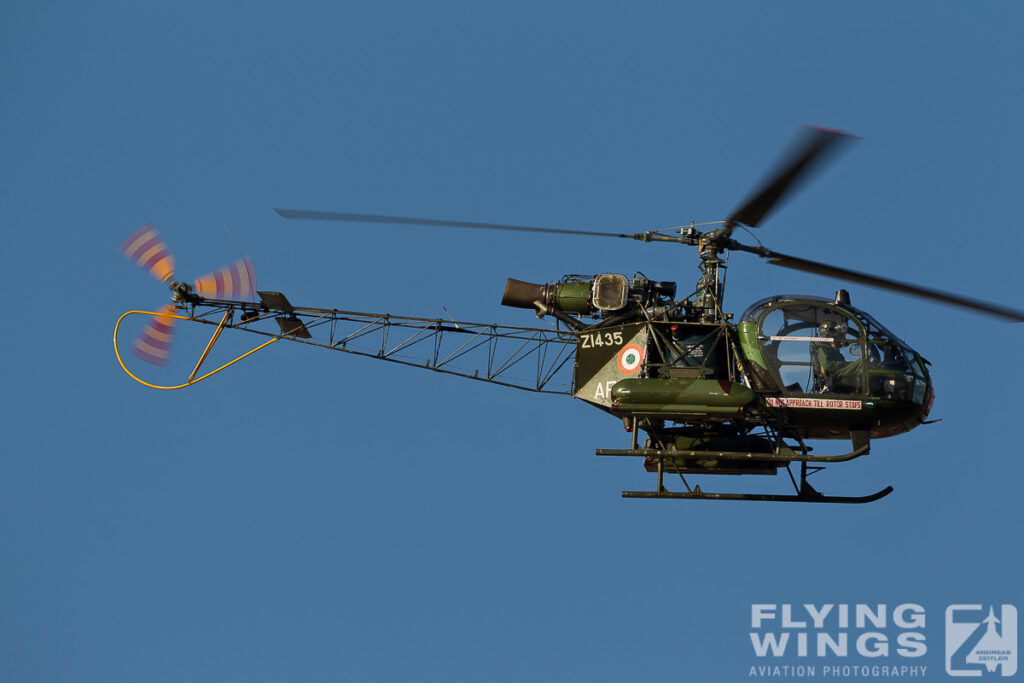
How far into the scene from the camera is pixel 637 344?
21953mm

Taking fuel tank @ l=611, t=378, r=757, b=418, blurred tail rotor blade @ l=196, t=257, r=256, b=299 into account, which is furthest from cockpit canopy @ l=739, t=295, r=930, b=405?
blurred tail rotor blade @ l=196, t=257, r=256, b=299

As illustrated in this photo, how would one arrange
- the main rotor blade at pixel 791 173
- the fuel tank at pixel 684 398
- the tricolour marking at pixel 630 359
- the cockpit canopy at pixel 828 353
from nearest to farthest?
the main rotor blade at pixel 791 173 → the fuel tank at pixel 684 398 → the cockpit canopy at pixel 828 353 → the tricolour marking at pixel 630 359

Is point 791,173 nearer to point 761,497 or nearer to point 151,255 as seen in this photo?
point 761,497

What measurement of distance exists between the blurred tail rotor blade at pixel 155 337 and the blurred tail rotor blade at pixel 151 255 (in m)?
0.67

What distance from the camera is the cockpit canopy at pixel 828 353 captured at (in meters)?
21.2

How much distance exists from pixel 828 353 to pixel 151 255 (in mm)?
12553

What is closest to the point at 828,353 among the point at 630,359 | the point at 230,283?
the point at 630,359

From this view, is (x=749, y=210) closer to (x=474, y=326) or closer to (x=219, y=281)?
(x=474, y=326)

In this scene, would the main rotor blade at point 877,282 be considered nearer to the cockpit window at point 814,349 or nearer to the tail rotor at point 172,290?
the cockpit window at point 814,349

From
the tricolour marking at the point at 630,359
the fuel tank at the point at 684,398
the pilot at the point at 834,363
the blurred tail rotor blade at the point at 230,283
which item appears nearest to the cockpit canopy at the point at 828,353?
the pilot at the point at 834,363

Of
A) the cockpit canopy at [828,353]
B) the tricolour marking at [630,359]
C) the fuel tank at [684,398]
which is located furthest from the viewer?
the tricolour marking at [630,359]

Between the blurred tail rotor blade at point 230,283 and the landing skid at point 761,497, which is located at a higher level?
the blurred tail rotor blade at point 230,283

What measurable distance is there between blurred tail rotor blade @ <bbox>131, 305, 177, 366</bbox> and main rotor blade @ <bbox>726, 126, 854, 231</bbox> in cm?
1068

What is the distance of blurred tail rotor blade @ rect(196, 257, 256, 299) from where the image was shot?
24.7 meters
